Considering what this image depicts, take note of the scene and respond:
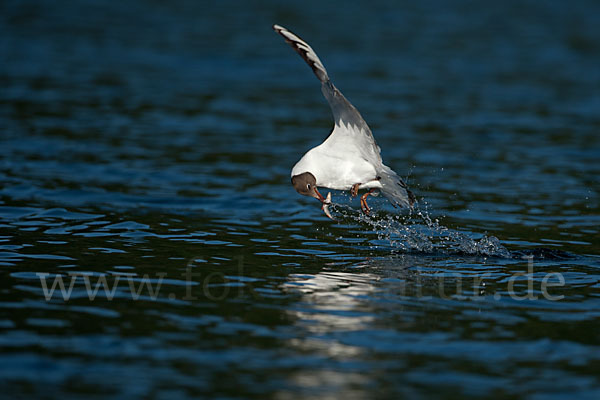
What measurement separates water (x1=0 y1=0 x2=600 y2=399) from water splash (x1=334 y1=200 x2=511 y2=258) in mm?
41

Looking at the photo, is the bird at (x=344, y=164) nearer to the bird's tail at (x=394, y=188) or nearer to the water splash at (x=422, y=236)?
the bird's tail at (x=394, y=188)

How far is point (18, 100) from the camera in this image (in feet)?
61.0

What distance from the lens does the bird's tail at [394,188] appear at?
→ 988 centimetres

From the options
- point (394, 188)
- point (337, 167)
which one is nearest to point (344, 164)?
point (337, 167)

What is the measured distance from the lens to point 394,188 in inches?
395

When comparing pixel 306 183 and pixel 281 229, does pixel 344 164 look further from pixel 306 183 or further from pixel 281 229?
pixel 281 229

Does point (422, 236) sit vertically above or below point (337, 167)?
below

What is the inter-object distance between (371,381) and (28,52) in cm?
2098

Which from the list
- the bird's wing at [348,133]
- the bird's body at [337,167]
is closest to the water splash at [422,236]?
the bird's body at [337,167]

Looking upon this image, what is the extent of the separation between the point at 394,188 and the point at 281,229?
5.31 ft

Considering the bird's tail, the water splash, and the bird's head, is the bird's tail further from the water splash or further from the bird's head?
the bird's head

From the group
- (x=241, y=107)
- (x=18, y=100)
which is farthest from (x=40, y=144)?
(x=241, y=107)

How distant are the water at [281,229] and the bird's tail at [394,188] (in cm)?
45

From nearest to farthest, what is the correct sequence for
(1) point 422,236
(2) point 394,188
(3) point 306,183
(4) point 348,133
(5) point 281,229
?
(3) point 306,183 → (4) point 348,133 → (2) point 394,188 → (1) point 422,236 → (5) point 281,229
